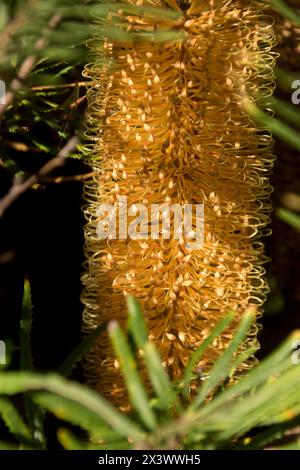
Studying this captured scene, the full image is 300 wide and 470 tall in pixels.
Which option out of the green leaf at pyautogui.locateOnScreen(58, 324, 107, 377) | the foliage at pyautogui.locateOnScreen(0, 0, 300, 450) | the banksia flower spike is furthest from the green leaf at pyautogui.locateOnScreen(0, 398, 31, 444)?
the banksia flower spike

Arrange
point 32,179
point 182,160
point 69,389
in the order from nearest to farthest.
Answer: point 69,389 → point 32,179 → point 182,160

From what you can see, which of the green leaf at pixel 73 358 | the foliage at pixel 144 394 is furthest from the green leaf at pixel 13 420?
the green leaf at pixel 73 358

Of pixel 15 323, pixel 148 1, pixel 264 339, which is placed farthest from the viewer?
pixel 264 339

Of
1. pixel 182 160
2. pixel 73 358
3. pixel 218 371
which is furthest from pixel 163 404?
pixel 182 160

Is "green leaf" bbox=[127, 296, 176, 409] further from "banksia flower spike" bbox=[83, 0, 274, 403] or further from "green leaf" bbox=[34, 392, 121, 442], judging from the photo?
"banksia flower spike" bbox=[83, 0, 274, 403]

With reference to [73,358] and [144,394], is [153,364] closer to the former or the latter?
[144,394]

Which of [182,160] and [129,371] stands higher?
[182,160]

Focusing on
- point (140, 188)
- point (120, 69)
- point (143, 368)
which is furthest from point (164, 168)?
point (143, 368)

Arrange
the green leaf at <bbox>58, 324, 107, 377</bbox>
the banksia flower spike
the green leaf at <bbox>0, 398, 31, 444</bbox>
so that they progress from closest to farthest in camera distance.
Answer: the green leaf at <bbox>0, 398, 31, 444</bbox> < the green leaf at <bbox>58, 324, 107, 377</bbox> < the banksia flower spike
